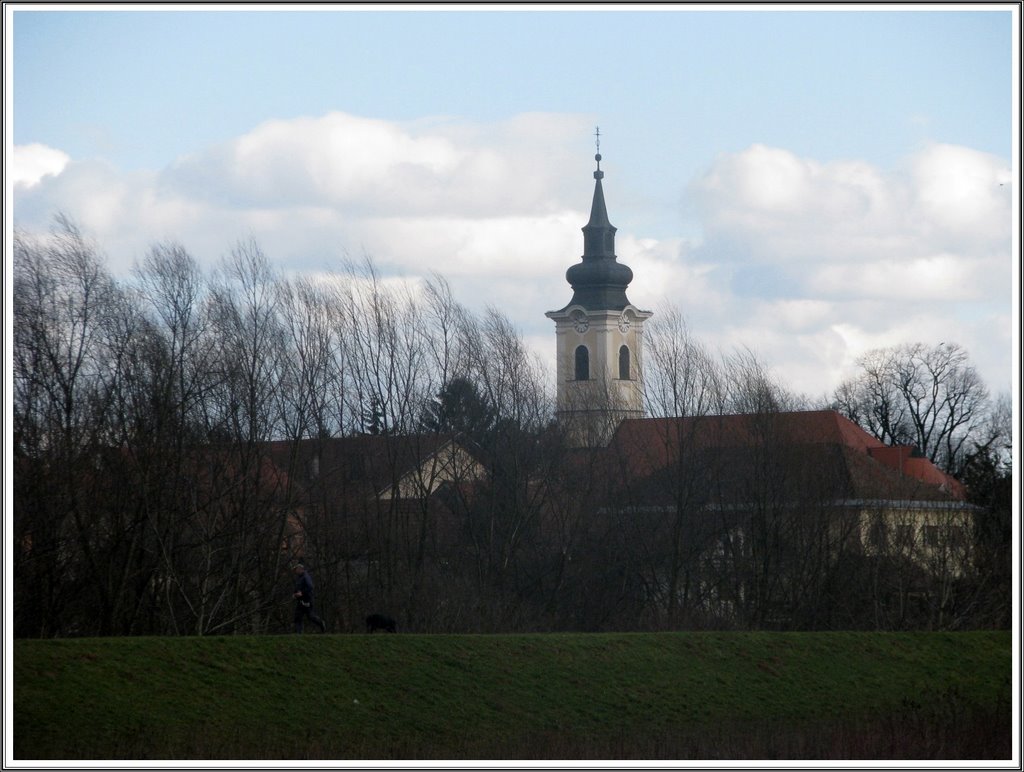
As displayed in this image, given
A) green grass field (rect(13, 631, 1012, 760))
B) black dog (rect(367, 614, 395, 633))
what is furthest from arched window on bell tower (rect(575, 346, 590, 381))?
black dog (rect(367, 614, 395, 633))

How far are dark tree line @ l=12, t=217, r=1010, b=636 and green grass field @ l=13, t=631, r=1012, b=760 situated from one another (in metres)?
8.46

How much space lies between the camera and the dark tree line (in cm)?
3366

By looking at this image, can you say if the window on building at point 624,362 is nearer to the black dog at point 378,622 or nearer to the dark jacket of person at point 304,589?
the black dog at point 378,622

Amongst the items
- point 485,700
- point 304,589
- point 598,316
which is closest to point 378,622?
point 304,589

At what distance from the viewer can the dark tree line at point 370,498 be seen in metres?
33.7

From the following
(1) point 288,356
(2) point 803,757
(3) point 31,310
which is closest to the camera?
(2) point 803,757

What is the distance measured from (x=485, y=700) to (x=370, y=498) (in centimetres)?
1925

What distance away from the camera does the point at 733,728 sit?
26031 mm

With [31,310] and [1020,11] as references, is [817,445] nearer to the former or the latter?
[31,310]

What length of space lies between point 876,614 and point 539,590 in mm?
10157

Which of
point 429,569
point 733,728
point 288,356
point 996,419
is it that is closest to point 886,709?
point 733,728

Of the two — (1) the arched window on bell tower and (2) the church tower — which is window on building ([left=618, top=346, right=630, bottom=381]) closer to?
(2) the church tower

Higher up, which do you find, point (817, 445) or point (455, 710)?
point (817, 445)

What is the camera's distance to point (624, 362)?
294ft
